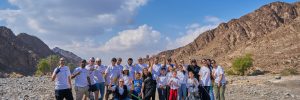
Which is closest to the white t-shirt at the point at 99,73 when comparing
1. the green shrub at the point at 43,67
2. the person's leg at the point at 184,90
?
the person's leg at the point at 184,90

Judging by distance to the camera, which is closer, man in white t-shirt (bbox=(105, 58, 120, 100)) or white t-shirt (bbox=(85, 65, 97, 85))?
white t-shirt (bbox=(85, 65, 97, 85))

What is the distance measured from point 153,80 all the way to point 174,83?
72 centimetres

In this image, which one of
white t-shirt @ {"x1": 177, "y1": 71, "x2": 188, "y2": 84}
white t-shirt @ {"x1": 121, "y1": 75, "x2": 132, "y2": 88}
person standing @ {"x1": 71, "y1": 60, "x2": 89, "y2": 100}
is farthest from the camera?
white t-shirt @ {"x1": 177, "y1": 71, "x2": 188, "y2": 84}

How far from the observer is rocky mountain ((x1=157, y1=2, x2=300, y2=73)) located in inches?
3637

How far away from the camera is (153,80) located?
43.7 feet

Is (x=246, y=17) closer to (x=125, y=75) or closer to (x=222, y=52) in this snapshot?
(x=222, y=52)

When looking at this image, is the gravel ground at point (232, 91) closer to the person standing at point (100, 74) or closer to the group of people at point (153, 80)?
the person standing at point (100, 74)

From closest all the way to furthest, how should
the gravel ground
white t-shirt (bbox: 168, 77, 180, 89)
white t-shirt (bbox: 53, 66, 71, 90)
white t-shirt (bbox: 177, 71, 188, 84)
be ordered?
white t-shirt (bbox: 53, 66, 71, 90), white t-shirt (bbox: 168, 77, 180, 89), white t-shirt (bbox: 177, 71, 188, 84), the gravel ground

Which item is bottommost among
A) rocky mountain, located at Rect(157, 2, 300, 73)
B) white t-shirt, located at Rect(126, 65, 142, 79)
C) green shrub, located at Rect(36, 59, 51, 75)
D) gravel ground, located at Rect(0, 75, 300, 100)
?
gravel ground, located at Rect(0, 75, 300, 100)

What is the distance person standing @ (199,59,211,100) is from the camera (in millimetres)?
13227

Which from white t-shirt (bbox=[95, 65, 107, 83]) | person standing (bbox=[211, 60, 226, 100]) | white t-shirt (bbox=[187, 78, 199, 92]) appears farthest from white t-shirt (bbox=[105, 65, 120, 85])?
person standing (bbox=[211, 60, 226, 100])

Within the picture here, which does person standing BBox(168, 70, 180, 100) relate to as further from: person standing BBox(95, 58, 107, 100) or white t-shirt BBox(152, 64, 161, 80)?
person standing BBox(95, 58, 107, 100)

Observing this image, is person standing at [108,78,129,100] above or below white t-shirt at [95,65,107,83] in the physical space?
below

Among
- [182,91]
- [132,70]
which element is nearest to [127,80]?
[132,70]
